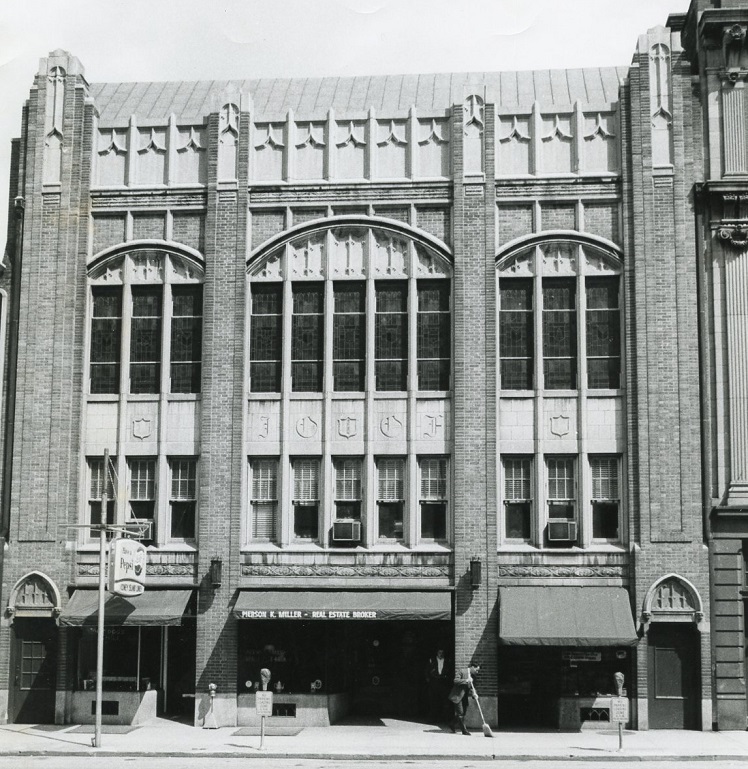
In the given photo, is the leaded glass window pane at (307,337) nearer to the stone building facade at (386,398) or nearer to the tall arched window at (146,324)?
the stone building facade at (386,398)

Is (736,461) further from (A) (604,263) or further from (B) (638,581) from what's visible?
(A) (604,263)

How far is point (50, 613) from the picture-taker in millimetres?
28844

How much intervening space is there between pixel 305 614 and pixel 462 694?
13.2ft

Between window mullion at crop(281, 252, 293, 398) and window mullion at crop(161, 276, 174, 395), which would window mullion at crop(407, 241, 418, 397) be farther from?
window mullion at crop(161, 276, 174, 395)

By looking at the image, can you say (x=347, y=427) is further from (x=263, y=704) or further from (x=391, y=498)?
(x=263, y=704)

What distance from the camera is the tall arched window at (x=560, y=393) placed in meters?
28.6

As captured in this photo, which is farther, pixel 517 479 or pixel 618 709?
pixel 517 479

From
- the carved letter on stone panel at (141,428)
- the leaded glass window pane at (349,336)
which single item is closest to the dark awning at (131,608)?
the carved letter on stone panel at (141,428)

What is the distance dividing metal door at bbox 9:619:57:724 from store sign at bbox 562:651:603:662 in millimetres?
12260

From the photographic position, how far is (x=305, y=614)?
2759cm

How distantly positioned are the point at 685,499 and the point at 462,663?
647 cm

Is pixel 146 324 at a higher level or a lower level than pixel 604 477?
higher

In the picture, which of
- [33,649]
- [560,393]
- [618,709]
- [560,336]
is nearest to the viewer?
Answer: [618,709]

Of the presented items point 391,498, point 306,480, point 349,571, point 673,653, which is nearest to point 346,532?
point 349,571
